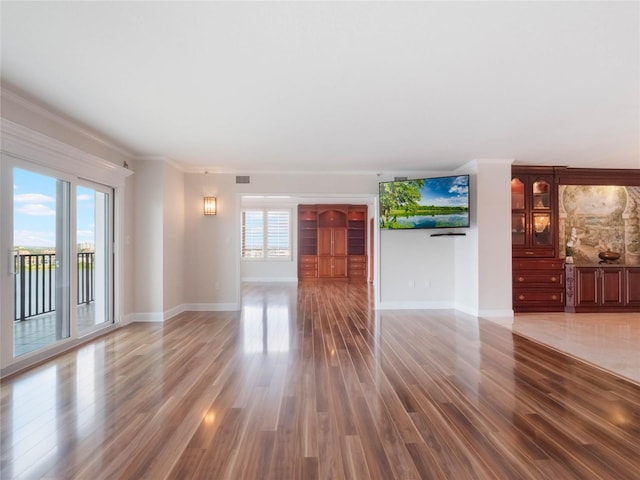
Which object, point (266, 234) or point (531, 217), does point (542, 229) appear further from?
point (266, 234)

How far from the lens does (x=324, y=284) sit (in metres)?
9.80

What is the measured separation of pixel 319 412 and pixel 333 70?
8.41 feet

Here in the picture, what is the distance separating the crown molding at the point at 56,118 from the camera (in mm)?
2871

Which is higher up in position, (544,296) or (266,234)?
(266,234)

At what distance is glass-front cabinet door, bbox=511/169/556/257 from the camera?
5609mm

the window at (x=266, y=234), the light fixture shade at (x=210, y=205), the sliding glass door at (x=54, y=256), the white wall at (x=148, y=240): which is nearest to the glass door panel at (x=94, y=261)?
the sliding glass door at (x=54, y=256)

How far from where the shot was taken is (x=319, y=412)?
2.22 metres

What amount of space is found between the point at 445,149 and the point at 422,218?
129 cm

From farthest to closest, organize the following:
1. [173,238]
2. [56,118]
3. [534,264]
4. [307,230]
Answer: 1. [307,230]
2. [534,264]
3. [173,238]
4. [56,118]

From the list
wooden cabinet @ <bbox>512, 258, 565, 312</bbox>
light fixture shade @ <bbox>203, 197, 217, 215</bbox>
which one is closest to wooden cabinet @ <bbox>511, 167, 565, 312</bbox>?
wooden cabinet @ <bbox>512, 258, 565, 312</bbox>

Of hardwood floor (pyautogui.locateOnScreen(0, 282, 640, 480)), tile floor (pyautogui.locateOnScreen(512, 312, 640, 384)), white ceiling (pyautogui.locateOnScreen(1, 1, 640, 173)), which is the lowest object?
tile floor (pyautogui.locateOnScreen(512, 312, 640, 384))

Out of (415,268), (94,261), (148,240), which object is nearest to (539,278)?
(415,268)

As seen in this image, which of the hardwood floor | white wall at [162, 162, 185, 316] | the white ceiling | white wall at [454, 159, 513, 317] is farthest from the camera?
white wall at [454, 159, 513, 317]

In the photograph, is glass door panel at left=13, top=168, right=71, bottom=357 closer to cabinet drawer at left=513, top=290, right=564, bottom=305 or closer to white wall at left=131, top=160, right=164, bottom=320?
white wall at left=131, top=160, right=164, bottom=320
